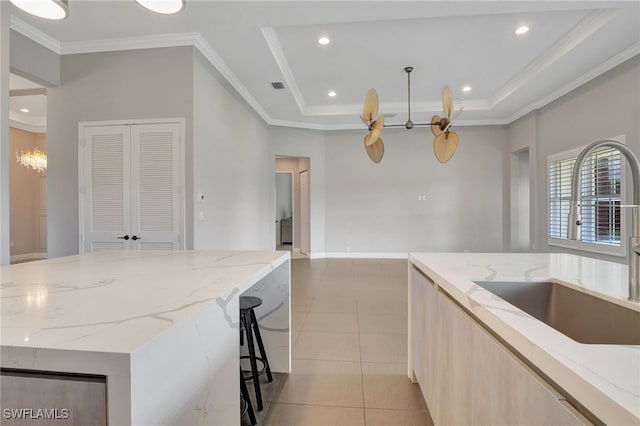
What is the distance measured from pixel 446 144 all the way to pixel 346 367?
297 centimetres

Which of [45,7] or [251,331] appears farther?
[251,331]

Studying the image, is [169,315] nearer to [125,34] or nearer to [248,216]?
[125,34]

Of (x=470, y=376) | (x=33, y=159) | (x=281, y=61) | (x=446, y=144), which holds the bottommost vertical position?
(x=470, y=376)

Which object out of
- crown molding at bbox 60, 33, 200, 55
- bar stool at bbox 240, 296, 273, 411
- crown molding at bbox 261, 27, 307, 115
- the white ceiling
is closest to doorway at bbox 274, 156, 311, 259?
crown molding at bbox 261, 27, 307, 115

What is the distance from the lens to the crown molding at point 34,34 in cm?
300

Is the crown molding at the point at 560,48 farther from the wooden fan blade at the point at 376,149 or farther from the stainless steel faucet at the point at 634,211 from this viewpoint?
the stainless steel faucet at the point at 634,211

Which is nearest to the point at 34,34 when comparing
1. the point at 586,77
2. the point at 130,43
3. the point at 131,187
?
the point at 130,43

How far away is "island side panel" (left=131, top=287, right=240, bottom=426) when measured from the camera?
→ 1.88ft

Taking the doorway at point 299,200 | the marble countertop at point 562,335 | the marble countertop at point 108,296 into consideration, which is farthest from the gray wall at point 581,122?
the marble countertop at point 108,296

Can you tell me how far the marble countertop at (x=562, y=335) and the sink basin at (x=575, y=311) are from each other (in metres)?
0.03

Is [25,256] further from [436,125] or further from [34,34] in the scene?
[436,125]

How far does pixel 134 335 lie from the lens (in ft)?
1.98

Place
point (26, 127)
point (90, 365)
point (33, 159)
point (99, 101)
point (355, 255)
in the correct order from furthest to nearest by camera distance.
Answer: point (355, 255) < point (26, 127) < point (33, 159) < point (99, 101) < point (90, 365)

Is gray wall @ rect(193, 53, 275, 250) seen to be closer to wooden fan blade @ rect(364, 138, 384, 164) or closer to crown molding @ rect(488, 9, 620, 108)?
wooden fan blade @ rect(364, 138, 384, 164)
